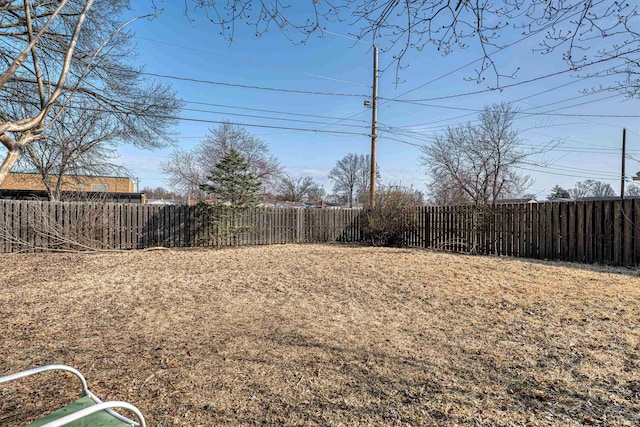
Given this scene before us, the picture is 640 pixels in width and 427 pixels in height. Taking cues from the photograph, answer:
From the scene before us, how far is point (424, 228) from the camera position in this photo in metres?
10.7

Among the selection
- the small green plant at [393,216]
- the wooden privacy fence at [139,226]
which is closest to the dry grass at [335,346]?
the wooden privacy fence at [139,226]

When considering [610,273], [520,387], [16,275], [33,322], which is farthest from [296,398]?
[610,273]

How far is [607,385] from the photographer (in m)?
2.32

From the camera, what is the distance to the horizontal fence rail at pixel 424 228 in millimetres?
7328

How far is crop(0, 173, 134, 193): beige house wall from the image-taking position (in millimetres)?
15297

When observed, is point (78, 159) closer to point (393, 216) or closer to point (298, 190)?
point (393, 216)

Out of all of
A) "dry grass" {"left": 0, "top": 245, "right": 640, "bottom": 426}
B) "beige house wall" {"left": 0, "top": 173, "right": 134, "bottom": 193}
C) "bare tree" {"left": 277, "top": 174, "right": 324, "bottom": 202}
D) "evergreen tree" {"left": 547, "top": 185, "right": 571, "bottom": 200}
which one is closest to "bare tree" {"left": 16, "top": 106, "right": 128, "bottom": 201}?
"beige house wall" {"left": 0, "top": 173, "right": 134, "bottom": 193}

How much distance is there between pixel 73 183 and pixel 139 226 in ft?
34.0

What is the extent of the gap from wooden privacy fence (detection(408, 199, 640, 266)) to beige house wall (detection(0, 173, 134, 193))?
15.3 m

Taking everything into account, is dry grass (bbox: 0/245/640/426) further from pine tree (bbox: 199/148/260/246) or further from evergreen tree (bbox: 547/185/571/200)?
evergreen tree (bbox: 547/185/571/200)

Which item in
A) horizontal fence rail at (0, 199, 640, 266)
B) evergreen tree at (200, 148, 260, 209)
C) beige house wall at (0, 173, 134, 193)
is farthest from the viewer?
beige house wall at (0, 173, 134, 193)

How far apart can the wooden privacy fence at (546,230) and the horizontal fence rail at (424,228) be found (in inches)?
0.6

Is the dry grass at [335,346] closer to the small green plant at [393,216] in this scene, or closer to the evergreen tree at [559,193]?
the small green plant at [393,216]

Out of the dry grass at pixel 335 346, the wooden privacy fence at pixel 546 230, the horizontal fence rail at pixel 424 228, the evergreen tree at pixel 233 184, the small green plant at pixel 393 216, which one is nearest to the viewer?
the dry grass at pixel 335 346
